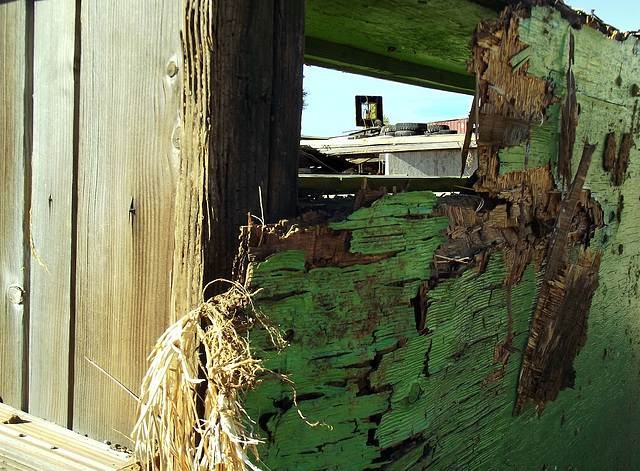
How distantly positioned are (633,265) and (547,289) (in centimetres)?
87

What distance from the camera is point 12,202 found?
1.68 meters

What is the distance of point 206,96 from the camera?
1.26 meters

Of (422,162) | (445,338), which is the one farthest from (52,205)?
(422,162)

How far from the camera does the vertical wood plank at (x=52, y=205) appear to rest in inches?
59.6

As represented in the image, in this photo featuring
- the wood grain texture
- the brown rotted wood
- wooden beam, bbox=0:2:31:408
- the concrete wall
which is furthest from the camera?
the concrete wall

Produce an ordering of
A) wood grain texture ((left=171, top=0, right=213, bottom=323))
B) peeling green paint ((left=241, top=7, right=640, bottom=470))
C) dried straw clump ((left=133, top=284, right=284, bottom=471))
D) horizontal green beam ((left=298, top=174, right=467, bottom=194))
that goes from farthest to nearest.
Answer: horizontal green beam ((left=298, top=174, right=467, bottom=194)) → peeling green paint ((left=241, top=7, right=640, bottom=470)) → wood grain texture ((left=171, top=0, right=213, bottom=323)) → dried straw clump ((left=133, top=284, right=284, bottom=471))

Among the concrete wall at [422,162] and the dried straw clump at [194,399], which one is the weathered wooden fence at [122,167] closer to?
the dried straw clump at [194,399]

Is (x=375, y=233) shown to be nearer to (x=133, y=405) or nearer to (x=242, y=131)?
(x=242, y=131)

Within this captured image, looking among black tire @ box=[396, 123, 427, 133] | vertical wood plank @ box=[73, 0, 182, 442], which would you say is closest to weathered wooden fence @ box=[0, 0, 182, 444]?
vertical wood plank @ box=[73, 0, 182, 442]

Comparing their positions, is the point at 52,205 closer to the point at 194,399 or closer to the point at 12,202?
the point at 12,202

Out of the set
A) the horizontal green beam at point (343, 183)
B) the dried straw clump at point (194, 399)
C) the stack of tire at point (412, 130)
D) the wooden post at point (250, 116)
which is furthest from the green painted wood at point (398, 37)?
the dried straw clump at point (194, 399)

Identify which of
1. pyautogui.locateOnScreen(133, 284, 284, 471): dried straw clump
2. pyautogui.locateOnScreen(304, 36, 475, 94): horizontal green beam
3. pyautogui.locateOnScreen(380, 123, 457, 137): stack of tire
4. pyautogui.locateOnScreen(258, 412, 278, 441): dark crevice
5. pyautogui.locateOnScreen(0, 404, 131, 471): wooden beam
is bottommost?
pyautogui.locateOnScreen(0, 404, 131, 471): wooden beam

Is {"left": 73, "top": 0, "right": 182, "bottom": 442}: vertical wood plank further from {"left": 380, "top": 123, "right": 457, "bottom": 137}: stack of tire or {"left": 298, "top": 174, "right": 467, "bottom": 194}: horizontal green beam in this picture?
{"left": 380, "top": 123, "right": 457, "bottom": 137}: stack of tire

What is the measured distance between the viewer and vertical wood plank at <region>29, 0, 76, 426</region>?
1.51m
